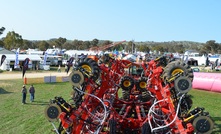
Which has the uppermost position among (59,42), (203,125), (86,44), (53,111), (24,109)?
(59,42)

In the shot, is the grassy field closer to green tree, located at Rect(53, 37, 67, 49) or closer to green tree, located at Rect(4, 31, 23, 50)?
green tree, located at Rect(4, 31, 23, 50)

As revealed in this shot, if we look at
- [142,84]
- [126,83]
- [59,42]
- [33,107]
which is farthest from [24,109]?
[59,42]

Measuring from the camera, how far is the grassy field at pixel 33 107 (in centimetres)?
1415

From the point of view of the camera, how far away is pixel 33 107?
19.3 m

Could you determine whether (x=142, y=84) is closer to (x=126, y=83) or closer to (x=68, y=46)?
(x=126, y=83)

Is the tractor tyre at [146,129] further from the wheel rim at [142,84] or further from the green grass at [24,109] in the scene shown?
the green grass at [24,109]

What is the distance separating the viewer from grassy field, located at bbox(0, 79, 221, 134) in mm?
14148

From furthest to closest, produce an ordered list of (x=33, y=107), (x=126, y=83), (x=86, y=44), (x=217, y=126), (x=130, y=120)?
(x=86, y=44) < (x=33, y=107) < (x=217, y=126) < (x=126, y=83) < (x=130, y=120)

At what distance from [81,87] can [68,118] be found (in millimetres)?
1172

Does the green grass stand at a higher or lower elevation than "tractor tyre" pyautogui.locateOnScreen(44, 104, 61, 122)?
lower

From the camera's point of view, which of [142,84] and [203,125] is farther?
[142,84]

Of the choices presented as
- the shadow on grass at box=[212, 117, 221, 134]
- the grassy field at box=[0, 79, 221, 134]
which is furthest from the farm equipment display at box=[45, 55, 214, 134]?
the grassy field at box=[0, 79, 221, 134]

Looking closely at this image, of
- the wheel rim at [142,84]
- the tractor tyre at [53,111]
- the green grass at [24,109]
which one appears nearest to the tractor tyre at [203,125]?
the wheel rim at [142,84]

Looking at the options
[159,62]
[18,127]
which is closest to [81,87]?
[159,62]
